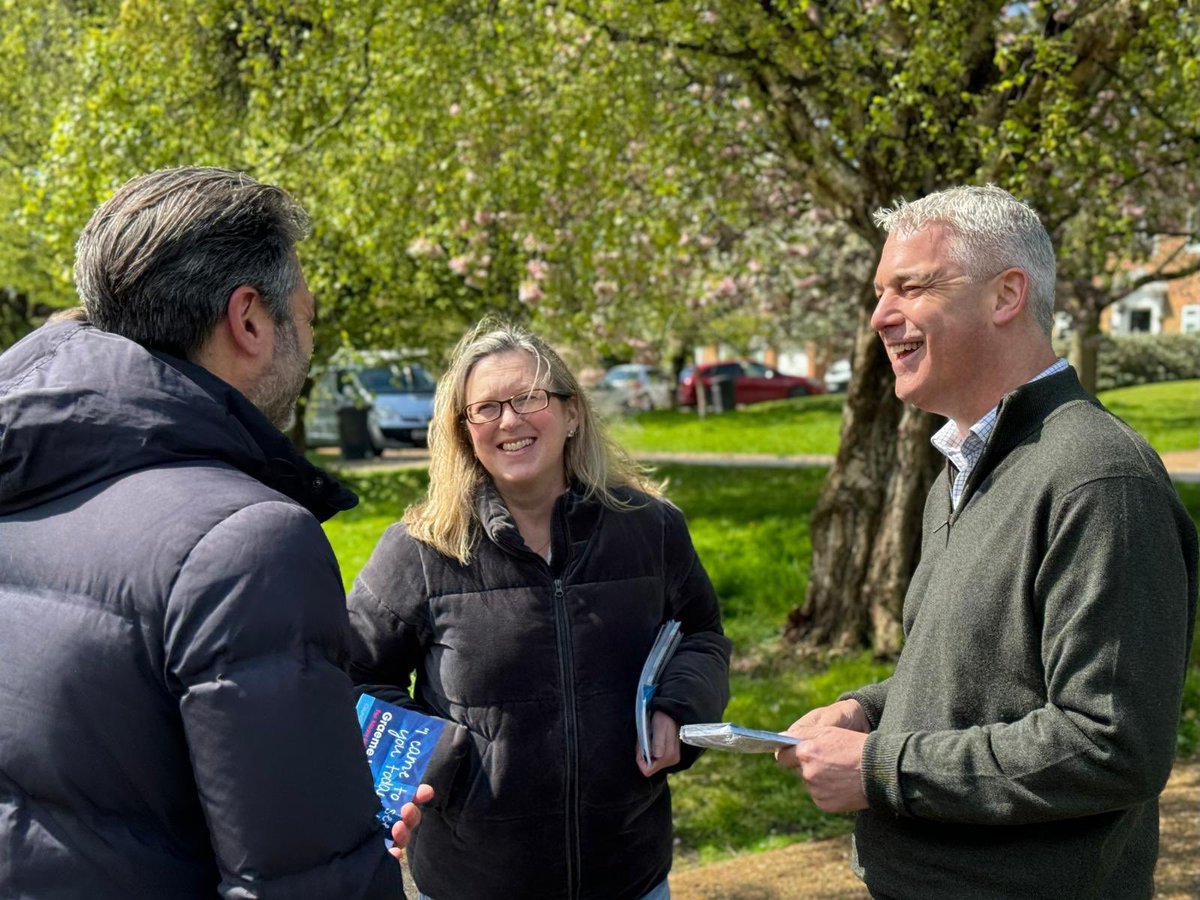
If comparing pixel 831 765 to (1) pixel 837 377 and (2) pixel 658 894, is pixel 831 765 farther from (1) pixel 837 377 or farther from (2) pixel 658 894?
(1) pixel 837 377

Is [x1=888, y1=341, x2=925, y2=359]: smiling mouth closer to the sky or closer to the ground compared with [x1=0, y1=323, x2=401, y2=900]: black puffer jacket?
closer to the sky

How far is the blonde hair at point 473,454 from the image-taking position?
3.16 m

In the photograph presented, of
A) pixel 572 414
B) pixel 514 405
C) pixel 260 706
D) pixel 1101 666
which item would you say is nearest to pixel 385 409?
pixel 572 414

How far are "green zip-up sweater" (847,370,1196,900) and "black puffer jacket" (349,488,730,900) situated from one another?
0.76 meters

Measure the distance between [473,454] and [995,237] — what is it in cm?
149

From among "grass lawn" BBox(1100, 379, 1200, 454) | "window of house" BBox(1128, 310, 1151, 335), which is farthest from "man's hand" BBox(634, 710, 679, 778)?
"window of house" BBox(1128, 310, 1151, 335)

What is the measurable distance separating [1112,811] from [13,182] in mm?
15538

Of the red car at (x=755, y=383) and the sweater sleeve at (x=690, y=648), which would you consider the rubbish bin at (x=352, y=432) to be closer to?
the red car at (x=755, y=383)

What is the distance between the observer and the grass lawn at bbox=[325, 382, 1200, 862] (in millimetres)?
5793

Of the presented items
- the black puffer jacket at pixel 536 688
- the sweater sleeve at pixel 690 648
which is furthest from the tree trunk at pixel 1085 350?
the black puffer jacket at pixel 536 688

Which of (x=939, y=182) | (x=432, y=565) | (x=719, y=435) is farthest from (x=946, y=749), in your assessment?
(x=719, y=435)

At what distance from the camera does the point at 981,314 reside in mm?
2322

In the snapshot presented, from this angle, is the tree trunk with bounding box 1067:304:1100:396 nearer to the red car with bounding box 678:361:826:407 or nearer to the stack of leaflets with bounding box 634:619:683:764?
the red car with bounding box 678:361:826:407

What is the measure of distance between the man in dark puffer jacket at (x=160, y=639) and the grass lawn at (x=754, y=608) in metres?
4.02
